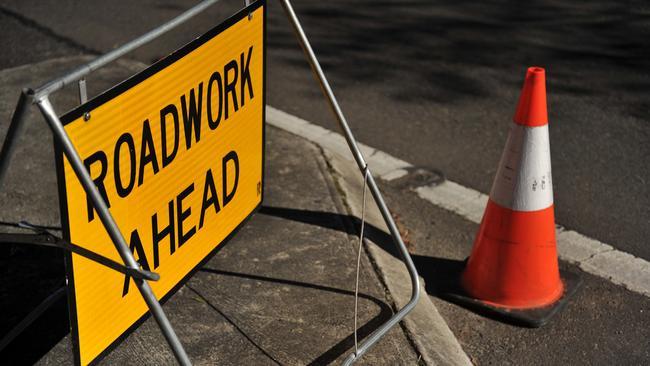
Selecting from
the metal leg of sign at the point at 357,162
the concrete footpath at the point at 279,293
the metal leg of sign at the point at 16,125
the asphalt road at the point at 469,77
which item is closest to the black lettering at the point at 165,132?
the metal leg of sign at the point at 16,125

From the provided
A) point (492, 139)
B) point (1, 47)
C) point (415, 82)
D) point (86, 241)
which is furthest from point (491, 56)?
point (86, 241)

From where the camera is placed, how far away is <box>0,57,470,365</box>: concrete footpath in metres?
3.22

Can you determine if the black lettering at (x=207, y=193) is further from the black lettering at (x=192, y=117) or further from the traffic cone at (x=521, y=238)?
the traffic cone at (x=521, y=238)

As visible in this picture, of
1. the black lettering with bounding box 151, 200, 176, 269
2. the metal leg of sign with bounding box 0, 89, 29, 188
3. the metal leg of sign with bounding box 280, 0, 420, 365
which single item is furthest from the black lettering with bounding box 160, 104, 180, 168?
the metal leg of sign with bounding box 280, 0, 420, 365

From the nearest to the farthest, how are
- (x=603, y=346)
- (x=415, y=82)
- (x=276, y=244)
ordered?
(x=603, y=346) → (x=276, y=244) → (x=415, y=82)

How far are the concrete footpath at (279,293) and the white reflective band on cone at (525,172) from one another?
58 cm

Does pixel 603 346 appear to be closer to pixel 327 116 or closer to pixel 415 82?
pixel 327 116

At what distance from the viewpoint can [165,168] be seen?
8.96ft

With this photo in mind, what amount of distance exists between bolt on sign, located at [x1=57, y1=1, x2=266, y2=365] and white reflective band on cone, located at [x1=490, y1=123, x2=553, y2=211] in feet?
3.49

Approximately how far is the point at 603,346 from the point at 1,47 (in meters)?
5.31

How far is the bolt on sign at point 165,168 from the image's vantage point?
2391 millimetres

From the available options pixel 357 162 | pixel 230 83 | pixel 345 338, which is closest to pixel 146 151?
pixel 230 83

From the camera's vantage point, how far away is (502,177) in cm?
377

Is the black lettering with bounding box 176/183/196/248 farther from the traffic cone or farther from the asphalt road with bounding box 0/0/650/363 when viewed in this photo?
the traffic cone
